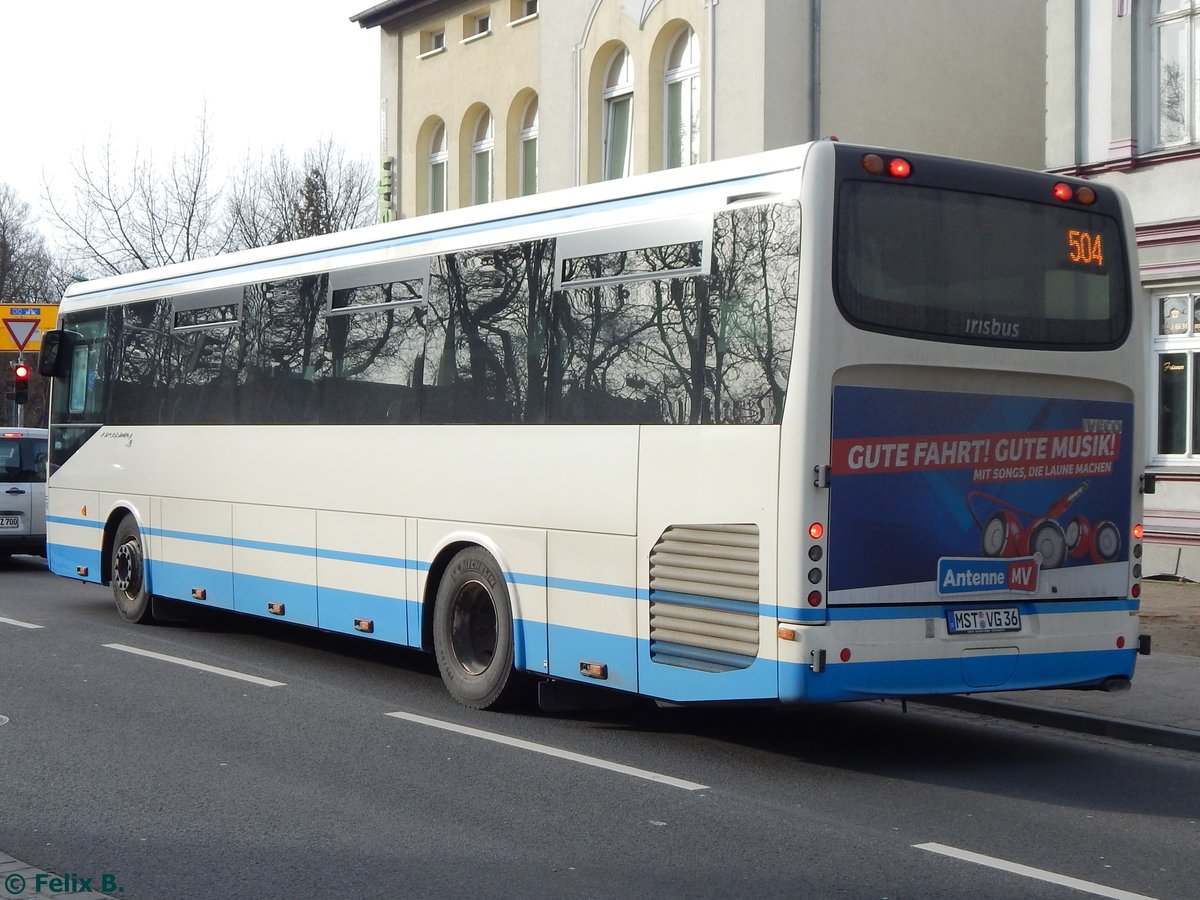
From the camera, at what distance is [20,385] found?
2428cm

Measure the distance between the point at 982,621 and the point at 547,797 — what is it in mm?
2489

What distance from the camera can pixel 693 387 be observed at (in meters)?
8.52

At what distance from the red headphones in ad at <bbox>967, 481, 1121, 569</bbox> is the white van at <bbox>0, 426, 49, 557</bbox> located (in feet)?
51.8

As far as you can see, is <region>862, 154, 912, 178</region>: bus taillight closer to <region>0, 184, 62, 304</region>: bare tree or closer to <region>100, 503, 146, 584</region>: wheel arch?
<region>100, 503, 146, 584</region>: wheel arch

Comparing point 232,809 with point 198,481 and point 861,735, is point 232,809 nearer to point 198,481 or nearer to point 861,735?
point 861,735

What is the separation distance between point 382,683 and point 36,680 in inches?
94.8

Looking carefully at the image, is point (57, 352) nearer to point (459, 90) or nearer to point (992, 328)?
point (992, 328)

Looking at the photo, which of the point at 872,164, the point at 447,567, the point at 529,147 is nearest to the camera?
the point at 872,164

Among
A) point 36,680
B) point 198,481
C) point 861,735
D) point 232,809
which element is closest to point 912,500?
point 861,735

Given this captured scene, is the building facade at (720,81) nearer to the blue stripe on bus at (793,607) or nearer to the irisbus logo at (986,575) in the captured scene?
the blue stripe on bus at (793,607)

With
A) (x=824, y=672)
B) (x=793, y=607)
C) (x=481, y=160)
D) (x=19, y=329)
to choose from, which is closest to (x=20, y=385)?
(x=19, y=329)

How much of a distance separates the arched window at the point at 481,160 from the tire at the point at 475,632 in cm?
1908

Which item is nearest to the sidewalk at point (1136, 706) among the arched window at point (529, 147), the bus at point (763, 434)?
the bus at point (763, 434)

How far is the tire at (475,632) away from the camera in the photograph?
32.7 feet
